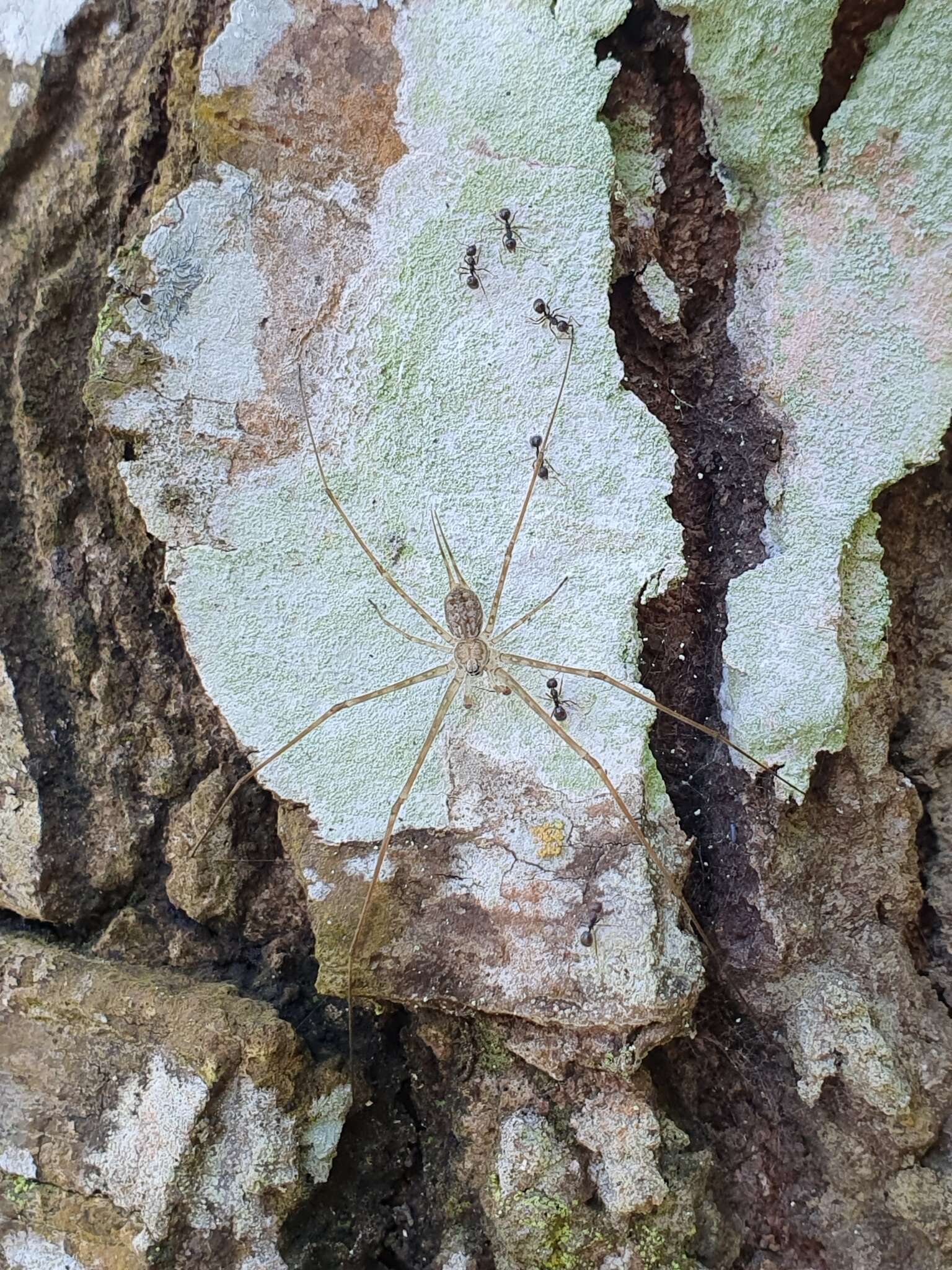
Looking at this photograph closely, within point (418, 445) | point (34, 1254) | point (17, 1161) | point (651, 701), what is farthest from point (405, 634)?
point (34, 1254)

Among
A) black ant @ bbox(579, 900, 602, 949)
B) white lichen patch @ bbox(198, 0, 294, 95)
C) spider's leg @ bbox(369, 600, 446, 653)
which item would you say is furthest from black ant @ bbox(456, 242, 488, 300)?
black ant @ bbox(579, 900, 602, 949)

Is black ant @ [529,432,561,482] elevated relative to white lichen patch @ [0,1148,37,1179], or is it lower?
elevated

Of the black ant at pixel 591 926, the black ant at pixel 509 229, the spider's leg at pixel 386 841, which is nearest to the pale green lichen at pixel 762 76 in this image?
the black ant at pixel 509 229

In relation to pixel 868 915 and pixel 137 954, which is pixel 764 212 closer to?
pixel 868 915

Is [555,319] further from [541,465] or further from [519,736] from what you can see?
[519,736]

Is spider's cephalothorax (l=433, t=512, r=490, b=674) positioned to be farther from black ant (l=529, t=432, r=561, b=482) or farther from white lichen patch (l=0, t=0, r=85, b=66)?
white lichen patch (l=0, t=0, r=85, b=66)

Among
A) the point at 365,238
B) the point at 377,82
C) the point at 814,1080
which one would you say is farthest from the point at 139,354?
the point at 814,1080
